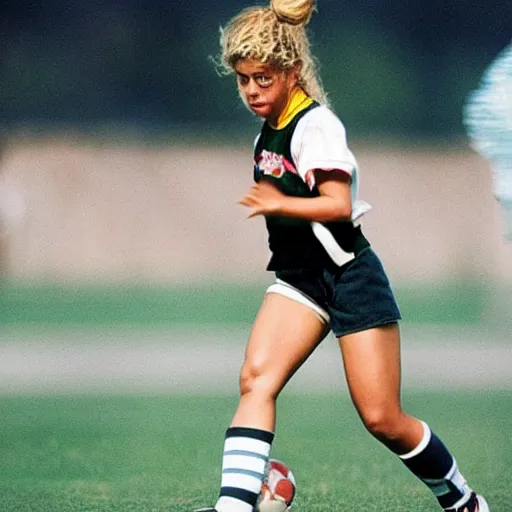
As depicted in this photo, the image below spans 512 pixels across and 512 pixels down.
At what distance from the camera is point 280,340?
479cm

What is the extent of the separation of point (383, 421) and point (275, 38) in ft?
3.92

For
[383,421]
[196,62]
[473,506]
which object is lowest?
[196,62]

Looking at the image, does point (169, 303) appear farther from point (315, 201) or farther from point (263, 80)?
point (315, 201)

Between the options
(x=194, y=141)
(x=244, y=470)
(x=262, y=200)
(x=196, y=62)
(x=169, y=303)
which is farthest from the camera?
(x=196, y=62)

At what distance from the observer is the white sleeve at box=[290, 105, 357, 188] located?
4.59m

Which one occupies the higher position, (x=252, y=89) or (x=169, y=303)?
(x=252, y=89)

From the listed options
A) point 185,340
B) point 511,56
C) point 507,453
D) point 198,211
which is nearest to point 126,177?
point 198,211

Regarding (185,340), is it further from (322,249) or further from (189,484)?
(322,249)

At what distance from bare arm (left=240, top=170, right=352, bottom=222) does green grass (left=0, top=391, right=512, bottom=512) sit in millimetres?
1370

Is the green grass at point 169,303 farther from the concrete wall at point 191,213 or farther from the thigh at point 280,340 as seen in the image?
the thigh at point 280,340

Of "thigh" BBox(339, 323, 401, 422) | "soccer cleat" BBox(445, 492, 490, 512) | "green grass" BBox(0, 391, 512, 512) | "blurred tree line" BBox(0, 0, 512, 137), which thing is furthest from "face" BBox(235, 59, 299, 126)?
"blurred tree line" BBox(0, 0, 512, 137)

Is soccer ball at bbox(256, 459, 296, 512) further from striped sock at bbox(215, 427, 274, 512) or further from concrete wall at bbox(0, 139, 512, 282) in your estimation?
concrete wall at bbox(0, 139, 512, 282)

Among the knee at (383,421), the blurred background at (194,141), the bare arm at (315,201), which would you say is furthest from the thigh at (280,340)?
the blurred background at (194,141)

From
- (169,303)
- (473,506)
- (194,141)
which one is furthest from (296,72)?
(194,141)
